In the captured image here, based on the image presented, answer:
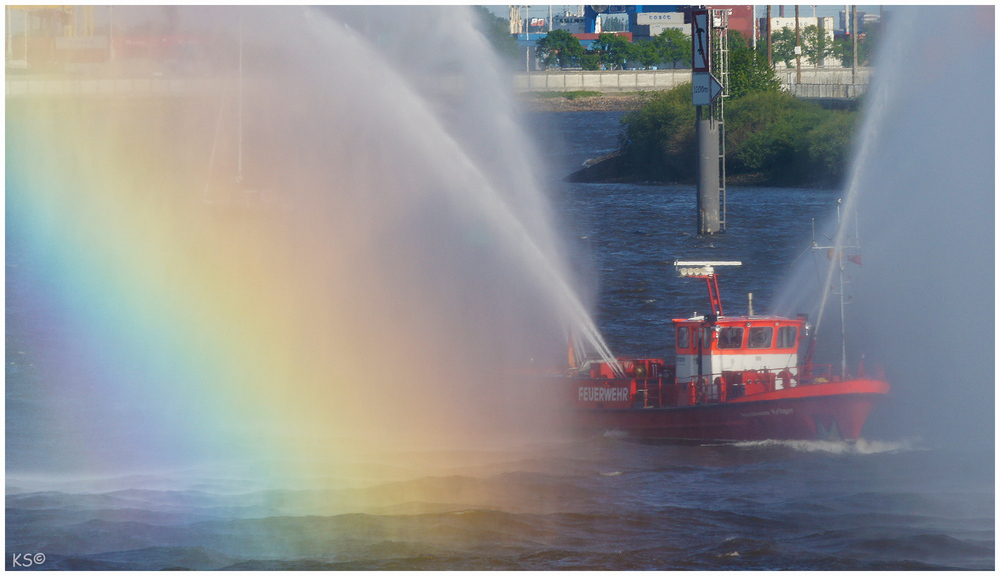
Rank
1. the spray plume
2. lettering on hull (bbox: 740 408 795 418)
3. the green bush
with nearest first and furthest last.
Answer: lettering on hull (bbox: 740 408 795 418) → the spray plume → the green bush

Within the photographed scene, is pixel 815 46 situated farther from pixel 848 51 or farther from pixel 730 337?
pixel 730 337

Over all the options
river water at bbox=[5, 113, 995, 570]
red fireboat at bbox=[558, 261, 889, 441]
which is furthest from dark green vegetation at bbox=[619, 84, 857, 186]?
river water at bbox=[5, 113, 995, 570]

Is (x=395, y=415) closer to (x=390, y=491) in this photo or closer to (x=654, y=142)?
(x=390, y=491)

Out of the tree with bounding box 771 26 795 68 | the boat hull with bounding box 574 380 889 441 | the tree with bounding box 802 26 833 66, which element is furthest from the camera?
the tree with bounding box 802 26 833 66

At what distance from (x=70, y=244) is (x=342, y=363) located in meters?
32.9

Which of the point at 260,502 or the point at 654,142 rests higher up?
the point at 654,142

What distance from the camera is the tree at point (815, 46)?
584 feet

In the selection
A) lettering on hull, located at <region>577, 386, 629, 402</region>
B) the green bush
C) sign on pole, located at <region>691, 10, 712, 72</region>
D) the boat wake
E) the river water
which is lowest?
the river water

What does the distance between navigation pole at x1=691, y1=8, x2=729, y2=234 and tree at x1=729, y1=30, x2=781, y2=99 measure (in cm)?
3675

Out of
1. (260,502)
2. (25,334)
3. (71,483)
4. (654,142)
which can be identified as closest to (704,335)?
(260,502)

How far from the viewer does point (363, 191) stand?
41.7 m

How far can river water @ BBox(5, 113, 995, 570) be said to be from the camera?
20.9 meters

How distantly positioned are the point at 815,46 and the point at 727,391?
16648cm

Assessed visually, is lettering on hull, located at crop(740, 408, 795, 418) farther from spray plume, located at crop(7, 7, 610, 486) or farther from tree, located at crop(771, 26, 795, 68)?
tree, located at crop(771, 26, 795, 68)
